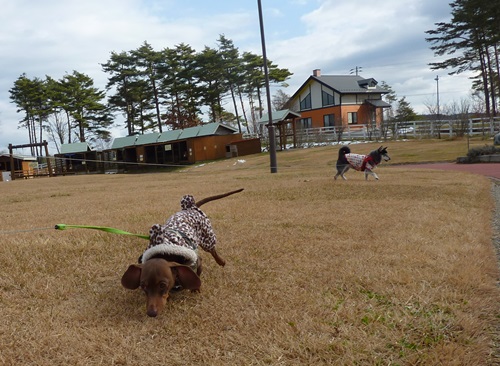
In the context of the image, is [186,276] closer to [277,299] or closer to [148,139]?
[277,299]

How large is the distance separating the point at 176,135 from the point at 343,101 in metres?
16.3

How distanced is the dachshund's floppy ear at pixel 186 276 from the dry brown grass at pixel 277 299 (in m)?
0.15

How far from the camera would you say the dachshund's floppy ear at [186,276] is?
228 centimetres

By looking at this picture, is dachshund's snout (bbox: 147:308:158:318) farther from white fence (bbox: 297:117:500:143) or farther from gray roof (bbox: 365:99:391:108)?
gray roof (bbox: 365:99:391:108)

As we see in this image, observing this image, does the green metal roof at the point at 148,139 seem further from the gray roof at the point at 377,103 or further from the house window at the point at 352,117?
the gray roof at the point at 377,103

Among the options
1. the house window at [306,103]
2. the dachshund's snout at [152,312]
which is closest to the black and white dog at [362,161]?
the dachshund's snout at [152,312]

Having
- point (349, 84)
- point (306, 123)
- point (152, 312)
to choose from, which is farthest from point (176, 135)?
point (152, 312)

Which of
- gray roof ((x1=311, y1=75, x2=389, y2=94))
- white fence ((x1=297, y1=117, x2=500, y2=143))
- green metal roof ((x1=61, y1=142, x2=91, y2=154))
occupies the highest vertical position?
gray roof ((x1=311, y1=75, x2=389, y2=94))

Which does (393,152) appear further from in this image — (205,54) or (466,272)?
(205,54)

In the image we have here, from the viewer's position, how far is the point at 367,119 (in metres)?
38.3

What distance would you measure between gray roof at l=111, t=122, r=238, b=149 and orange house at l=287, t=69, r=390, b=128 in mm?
10511

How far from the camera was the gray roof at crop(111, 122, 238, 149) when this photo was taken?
3189 cm

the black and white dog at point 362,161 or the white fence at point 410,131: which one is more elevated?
the white fence at point 410,131

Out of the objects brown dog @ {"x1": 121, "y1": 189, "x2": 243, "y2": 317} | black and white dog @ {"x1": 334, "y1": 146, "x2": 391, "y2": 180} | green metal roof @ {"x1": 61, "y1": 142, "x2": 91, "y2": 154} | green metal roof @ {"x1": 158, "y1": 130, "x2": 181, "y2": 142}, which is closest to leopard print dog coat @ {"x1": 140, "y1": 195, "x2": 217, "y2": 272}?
brown dog @ {"x1": 121, "y1": 189, "x2": 243, "y2": 317}
